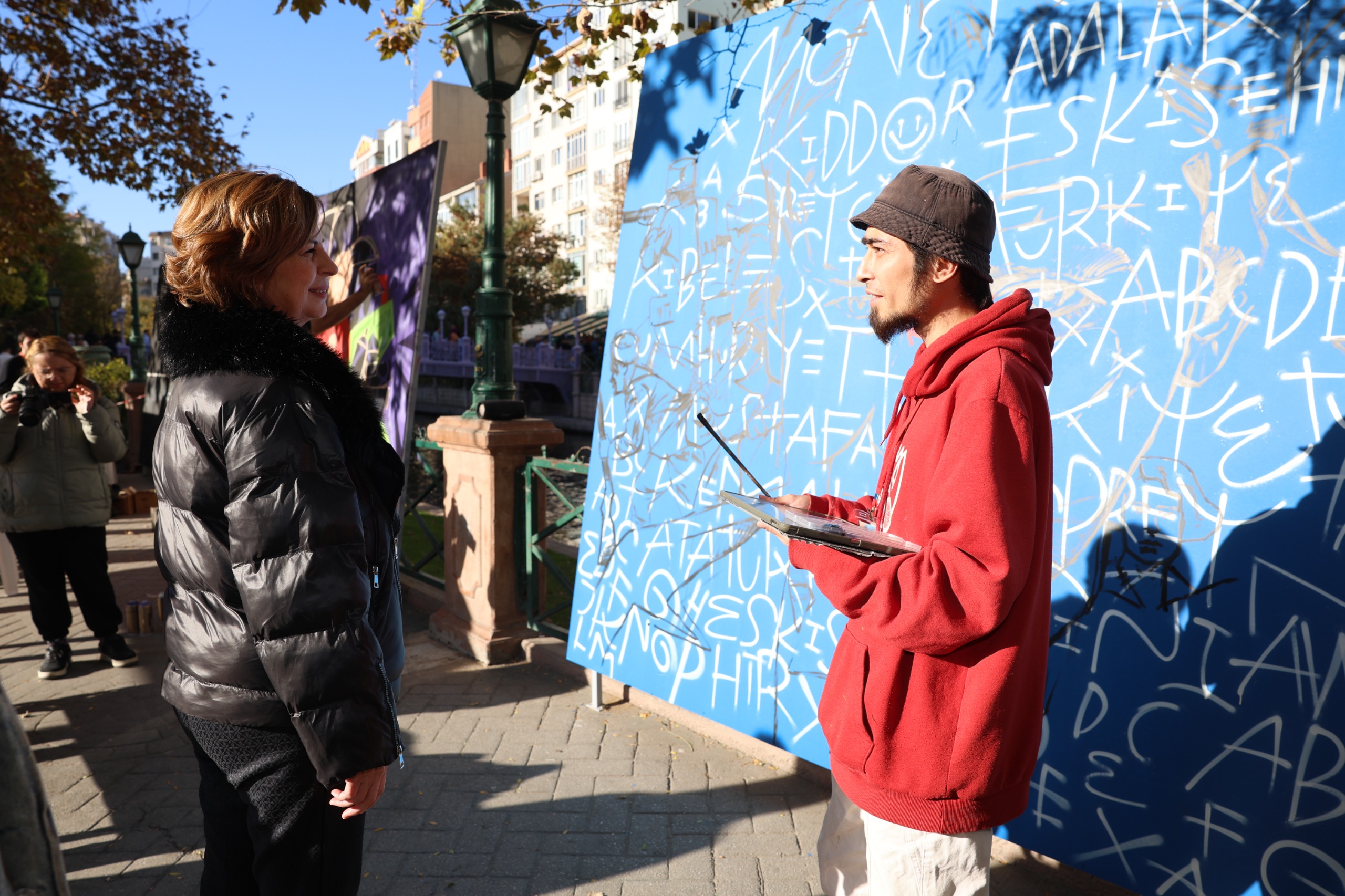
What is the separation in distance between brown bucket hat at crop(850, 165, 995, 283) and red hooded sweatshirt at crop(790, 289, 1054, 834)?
0.48 ft

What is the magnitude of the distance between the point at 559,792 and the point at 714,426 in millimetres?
1682

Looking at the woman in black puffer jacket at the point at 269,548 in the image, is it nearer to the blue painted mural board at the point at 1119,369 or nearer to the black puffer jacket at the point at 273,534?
the black puffer jacket at the point at 273,534

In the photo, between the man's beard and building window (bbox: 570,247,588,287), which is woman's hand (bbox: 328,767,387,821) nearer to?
the man's beard

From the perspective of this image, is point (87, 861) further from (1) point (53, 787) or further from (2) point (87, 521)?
(2) point (87, 521)

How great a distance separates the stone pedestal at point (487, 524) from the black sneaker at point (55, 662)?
227cm

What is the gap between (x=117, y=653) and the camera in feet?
16.8

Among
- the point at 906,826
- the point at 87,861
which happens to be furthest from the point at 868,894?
the point at 87,861

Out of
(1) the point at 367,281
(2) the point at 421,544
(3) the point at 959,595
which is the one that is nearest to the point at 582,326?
(2) the point at 421,544

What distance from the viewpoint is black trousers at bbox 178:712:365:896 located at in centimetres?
181

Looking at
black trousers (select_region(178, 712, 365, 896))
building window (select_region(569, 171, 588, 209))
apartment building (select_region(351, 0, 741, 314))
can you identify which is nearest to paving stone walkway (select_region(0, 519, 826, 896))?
black trousers (select_region(178, 712, 365, 896))

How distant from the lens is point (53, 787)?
3623 mm

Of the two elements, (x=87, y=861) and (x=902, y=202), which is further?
(x=87, y=861)

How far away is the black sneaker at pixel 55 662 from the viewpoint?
4.93m

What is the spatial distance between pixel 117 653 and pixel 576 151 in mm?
62246
